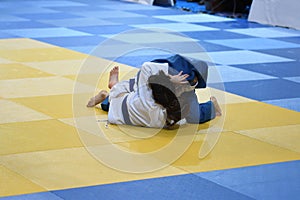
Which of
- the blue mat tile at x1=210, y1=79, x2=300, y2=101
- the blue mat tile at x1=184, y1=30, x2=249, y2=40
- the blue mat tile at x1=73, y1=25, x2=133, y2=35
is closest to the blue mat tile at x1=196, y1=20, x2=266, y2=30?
the blue mat tile at x1=184, y1=30, x2=249, y2=40

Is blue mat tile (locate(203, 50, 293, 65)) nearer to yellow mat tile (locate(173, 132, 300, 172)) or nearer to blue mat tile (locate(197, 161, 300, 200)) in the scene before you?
yellow mat tile (locate(173, 132, 300, 172))

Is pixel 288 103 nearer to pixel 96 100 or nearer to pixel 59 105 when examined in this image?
pixel 96 100

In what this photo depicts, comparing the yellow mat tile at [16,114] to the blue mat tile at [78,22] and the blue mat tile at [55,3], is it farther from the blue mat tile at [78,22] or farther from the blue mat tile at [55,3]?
the blue mat tile at [55,3]

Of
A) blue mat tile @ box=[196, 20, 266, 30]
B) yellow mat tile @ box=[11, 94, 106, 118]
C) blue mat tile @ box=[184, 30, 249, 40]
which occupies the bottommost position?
blue mat tile @ box=[196, 20, 266, 30]

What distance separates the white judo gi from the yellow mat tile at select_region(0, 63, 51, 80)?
101 inches

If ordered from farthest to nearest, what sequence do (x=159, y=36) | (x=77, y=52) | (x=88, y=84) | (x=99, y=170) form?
1. (x=159, y=36)
2. (x=77, y=52)
3. (x=88, y=84)
4. (x=99, y=170)

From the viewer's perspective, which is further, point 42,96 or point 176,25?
point 176,25

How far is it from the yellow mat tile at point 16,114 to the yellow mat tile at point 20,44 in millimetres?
3984

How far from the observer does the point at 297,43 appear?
13336mm

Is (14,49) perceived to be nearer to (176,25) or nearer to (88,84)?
(88,84)

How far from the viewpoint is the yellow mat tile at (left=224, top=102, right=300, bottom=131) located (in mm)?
7629

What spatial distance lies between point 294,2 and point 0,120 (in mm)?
9254

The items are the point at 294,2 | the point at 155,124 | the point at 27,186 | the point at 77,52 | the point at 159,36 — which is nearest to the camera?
the point at 27,186

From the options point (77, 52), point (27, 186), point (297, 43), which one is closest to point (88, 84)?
point (77, 52)
